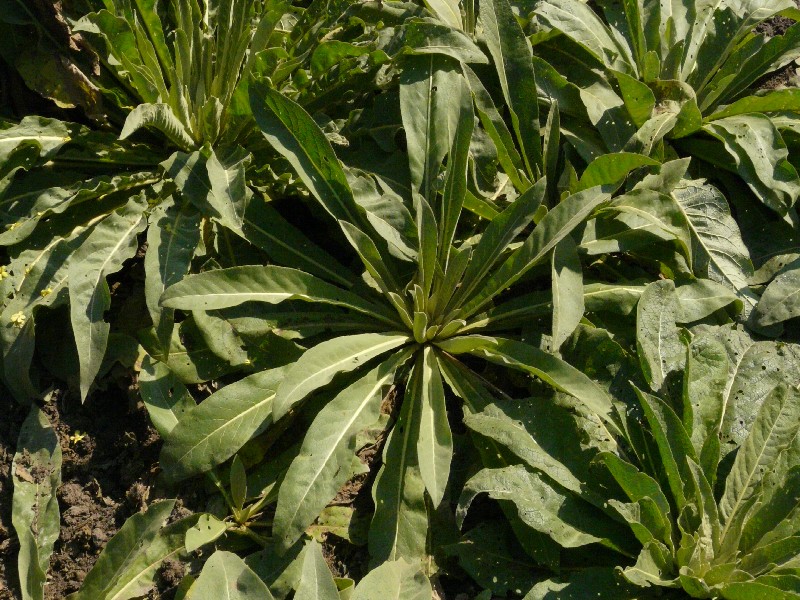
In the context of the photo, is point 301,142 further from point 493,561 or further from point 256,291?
point 493,561

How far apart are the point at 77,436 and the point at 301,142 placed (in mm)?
1151

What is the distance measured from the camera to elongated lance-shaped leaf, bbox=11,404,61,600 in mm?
2172

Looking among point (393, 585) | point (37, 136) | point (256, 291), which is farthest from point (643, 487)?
point (37, 136)

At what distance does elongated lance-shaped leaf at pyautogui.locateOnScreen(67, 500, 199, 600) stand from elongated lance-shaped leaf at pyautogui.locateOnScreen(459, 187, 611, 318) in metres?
1.21

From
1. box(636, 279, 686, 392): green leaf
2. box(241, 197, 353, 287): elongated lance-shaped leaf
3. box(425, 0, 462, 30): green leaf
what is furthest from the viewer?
box(425, 0, 462, 30): green leaf

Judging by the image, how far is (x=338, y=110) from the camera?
2967 mm

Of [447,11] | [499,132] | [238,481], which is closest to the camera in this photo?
[238,481]

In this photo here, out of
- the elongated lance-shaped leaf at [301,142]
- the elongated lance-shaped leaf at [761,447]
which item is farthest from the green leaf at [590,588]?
the elongated lance-shaped leaf at [301,142]

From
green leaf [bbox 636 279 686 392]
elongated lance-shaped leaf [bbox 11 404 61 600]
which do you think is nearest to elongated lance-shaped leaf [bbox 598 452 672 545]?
green leaf [bbox 636 279 686 392]

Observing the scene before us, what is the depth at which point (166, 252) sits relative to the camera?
2.48 m

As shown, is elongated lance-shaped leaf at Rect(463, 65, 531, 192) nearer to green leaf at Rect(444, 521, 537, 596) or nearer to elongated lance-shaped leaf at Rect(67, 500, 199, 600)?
green leaf at Rect(444, 521, 537, 596)

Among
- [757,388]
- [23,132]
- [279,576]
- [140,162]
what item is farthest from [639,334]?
[23,132]

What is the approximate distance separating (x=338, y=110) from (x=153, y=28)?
0.70 m

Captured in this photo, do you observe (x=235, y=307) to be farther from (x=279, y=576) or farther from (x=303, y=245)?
(x=279, y=576)
